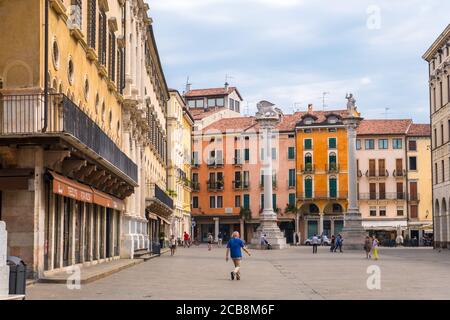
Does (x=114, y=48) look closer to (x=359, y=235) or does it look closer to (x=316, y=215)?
(x=359, y=235)

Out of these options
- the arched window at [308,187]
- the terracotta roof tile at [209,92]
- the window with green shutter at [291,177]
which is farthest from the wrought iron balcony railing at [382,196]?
the terracotta roof tile at [209,92]

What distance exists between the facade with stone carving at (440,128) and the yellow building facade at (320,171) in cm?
3276

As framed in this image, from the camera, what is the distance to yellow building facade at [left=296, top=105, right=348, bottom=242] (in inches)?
4092

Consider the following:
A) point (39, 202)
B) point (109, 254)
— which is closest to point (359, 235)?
point (109, 254)

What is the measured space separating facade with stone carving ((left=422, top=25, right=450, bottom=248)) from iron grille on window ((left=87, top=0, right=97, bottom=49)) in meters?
38.0

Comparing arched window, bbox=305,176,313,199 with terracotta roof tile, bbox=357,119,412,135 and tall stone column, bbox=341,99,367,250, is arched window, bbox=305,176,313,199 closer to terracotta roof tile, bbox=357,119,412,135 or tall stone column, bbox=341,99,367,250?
terracotta roof tile, bbox=357,119,412,135

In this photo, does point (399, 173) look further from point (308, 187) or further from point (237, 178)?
point (237, 178)

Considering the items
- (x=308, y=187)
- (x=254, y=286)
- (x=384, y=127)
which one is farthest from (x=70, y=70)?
(x=384, y=127)

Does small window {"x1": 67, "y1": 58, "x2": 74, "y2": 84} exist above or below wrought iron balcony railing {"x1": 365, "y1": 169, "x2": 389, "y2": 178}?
below

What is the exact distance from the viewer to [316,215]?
10444cm

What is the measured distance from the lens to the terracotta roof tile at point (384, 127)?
342 ft

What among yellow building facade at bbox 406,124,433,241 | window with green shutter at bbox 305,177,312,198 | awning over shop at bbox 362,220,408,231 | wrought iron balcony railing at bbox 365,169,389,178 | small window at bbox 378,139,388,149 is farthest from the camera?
window with green shutter at bbox 305,177,312,198

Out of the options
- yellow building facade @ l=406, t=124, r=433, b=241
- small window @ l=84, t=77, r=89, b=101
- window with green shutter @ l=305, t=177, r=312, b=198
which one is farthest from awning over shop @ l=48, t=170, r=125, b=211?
yellow building facade @ l=406, t=124, r=433, b=241

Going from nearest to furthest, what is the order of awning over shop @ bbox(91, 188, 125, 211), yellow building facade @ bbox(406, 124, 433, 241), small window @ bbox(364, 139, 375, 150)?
1. awning over shop @ bbox(91, 188, 125, 211)
2. yellow building facade @ bbox(406, 124, 433, 241)
3. small window @ bbox(364, 139, 375, 150)
